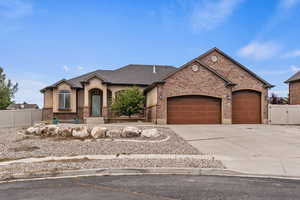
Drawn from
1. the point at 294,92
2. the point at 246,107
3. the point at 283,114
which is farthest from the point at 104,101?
the point at 294,92

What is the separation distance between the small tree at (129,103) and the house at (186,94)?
4.25 feet

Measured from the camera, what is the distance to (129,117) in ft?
79.5

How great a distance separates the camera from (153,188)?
17.1ft

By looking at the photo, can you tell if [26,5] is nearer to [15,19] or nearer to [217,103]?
[15,19]

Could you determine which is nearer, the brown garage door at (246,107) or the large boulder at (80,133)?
the large boulder at (80,133)

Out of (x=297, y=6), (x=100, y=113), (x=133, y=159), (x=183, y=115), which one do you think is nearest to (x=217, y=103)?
(x=183, y=115)

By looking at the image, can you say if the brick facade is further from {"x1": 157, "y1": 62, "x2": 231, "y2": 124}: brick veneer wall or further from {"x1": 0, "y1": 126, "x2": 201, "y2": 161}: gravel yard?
{"x1": 0, "y1": 126, "x2": 201, "y2": 161}: gravel yard

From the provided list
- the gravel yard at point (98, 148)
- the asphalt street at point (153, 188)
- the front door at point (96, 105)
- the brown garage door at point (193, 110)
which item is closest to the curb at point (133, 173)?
the asphalt street at point (153, 188)

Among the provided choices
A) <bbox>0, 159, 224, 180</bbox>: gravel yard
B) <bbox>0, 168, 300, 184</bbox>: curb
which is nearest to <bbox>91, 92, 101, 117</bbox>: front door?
<bbox>0, 159, 224, 180</bbox>: gravel yard

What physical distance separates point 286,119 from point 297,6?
1248 cm

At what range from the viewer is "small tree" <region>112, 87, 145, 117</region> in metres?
22.7

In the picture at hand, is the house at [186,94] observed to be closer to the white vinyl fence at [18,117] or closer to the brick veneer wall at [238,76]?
the brick veneer wall at [238,76]

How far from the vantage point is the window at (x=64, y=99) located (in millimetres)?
25356

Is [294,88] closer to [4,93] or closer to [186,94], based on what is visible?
[186,94]
